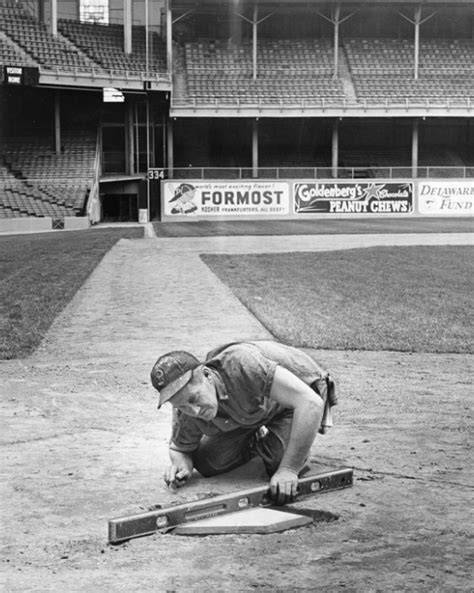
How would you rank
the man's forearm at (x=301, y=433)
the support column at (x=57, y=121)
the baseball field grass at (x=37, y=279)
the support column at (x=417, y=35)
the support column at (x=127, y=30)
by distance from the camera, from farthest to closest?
1. the support column at (x=417, y=35)
2. the support column at (x=127, y=30)
3. the support column at (x=57, y=121)
4. the baseball field grass at (x=37, y=279)
5. the man's forearm at (x=301, y=433)

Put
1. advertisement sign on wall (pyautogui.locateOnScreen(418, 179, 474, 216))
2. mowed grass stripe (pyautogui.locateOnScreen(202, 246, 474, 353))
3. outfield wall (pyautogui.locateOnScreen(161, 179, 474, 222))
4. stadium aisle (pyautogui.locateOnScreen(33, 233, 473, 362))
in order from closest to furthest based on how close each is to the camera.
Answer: stadium aisle (pyautogui.locateOnScreen(33, 233, 473, 362))
mowed grass stripe (pyautogui.locateOnScreen(202, 246, 474, 353))
outfield wall (pyautogui.locateOnScreen(161, 179, 474, 222))
advertisement sign on wall (pyautogui.locateOnScreen(418, 179, 474, 216))

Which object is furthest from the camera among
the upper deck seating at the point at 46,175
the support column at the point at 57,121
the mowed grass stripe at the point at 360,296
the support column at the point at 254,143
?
the support column at the point at 254,143

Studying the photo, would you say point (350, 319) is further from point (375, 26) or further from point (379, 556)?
point (375, 26)

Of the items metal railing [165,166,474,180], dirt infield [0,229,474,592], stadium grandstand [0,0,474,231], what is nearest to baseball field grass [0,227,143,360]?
dirt infield [0,229,474,592]

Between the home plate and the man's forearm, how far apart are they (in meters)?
0.45

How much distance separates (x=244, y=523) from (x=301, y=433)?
75 centimetres

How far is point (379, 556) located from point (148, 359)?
6562 millimetres

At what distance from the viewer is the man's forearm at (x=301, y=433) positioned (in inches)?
223

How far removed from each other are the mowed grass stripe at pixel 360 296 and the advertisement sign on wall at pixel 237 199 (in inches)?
909

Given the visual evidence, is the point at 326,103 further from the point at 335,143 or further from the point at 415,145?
the point at 415,145

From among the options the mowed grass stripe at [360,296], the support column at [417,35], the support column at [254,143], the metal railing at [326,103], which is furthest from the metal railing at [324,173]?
the mowed grass stripe at [360,296]

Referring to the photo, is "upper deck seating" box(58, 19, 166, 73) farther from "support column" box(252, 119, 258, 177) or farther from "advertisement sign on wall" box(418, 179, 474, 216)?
"advertisement sign on wall" box(418, 179, 474, 216)

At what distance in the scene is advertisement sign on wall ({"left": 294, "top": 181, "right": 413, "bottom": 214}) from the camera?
4888cm

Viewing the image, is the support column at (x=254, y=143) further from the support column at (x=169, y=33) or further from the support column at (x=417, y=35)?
the support column at (x=417, y=35)
